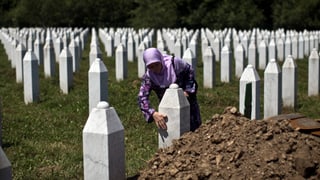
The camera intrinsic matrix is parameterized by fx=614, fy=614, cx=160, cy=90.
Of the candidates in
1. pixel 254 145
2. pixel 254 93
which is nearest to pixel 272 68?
pixel 254 93

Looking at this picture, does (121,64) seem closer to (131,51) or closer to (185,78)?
(131,51)

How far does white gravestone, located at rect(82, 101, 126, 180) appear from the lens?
4613mm

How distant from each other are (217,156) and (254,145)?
0.35 m

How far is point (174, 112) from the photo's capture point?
535 cm

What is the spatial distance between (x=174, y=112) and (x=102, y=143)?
95 centimetres

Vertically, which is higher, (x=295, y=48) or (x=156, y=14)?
(x=156, y=14)

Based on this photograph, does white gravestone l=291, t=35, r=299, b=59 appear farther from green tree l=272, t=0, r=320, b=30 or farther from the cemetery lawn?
green tree l=272, t=0, r=320, b=30

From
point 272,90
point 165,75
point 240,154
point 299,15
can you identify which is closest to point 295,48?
point 272,90

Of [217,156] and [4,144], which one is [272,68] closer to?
[4,144]

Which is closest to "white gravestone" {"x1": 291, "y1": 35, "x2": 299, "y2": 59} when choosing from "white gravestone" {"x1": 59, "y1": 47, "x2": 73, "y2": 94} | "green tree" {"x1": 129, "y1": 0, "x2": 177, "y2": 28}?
"white gravestone" {"x1": 59, "y1": 47, "x2": 73, "y2": 94}

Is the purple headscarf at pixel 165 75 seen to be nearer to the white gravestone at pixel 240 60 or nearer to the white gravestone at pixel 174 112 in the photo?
the white gravestone at pixel 174 112

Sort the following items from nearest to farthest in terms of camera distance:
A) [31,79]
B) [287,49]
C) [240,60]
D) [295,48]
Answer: [31,79], [240,60], [287,49], [295,48]

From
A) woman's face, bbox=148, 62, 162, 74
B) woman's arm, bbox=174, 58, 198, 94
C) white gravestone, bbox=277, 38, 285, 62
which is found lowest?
woman's arm, bbox=174, 58, 198, 94

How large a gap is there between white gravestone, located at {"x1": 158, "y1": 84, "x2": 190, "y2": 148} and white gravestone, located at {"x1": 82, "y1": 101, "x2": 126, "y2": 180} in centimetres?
71
